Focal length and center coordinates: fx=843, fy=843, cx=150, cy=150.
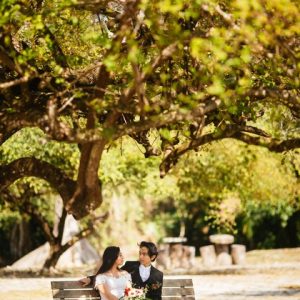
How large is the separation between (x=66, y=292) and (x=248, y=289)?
1299cm

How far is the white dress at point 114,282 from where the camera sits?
37.5 feet

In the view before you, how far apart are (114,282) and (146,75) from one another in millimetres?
3275

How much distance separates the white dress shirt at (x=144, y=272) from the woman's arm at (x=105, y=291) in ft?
2.67

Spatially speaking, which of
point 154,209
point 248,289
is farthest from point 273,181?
point 154,209

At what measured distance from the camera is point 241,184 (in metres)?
31.3

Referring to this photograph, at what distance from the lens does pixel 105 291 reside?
37.2 ft

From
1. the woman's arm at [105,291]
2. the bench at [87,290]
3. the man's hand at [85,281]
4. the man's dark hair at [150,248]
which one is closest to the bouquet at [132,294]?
the woman's arm at [105,291]

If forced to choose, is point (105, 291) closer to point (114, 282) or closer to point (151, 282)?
point (114, 282)

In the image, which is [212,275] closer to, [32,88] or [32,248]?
[32,248]

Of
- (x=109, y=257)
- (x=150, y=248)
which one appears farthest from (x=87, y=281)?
(x=150, y=248)

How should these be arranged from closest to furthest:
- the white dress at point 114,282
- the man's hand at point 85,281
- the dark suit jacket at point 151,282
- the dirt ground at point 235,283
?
the white dress at point 114,282 → the man's hand at point 85,281 → the dark suit jacket at point 151,282 → the dirt ground at point 235,283

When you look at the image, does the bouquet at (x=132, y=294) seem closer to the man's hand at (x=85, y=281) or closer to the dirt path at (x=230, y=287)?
the man's hand at (x=85, y=281)

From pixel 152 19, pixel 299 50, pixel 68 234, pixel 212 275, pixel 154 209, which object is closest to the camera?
pixel 152 19

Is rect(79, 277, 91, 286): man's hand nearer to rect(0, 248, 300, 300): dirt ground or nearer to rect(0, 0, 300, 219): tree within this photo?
rect(0, 0, 300, 219): tree
